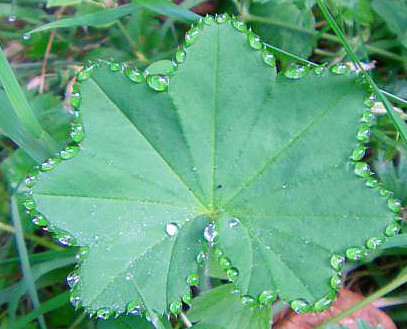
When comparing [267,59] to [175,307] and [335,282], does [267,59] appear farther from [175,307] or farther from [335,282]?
[175,307]

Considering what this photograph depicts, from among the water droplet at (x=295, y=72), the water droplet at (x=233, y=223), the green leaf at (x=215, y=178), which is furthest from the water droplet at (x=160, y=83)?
the water droplet at (x=233, y=223)

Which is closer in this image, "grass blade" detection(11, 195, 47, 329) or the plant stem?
the plant stem

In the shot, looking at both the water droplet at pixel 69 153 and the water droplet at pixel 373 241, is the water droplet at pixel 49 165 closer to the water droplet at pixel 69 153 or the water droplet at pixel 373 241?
A: the water droplet at pixel 69 153

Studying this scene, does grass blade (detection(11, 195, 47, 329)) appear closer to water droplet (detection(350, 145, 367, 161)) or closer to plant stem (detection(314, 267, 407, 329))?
plant stem (detection(314, 267, 407, 329))

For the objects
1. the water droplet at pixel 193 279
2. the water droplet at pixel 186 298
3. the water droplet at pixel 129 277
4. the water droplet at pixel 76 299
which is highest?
the water droplet at pixel 193 279

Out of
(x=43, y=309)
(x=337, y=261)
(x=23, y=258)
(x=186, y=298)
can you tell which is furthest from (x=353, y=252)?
(x=23, y=258)

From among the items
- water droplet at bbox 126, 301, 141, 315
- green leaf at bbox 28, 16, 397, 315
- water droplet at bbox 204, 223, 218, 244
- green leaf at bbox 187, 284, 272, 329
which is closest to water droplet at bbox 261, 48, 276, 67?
green leaf at bbox 28, 16, 397, 315
